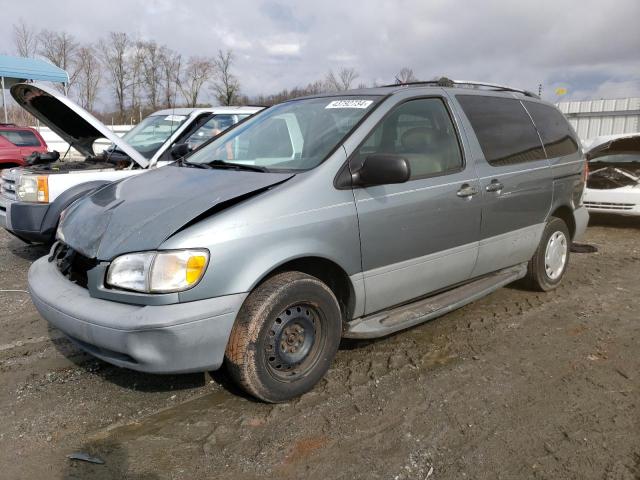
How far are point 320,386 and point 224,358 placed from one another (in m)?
0.70

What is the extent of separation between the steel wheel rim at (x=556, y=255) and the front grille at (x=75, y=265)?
12.9ft

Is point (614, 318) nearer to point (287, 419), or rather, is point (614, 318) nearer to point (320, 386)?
point (320, 386)

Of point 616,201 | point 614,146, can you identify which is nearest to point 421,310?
point 616,201

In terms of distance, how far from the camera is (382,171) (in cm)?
303

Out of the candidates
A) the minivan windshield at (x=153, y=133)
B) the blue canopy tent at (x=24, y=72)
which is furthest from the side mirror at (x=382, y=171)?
the blue canopy tent at (x=24, y=72)

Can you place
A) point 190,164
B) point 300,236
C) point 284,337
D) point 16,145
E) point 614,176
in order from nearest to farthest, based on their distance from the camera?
point 300,236 → point 284,337 → point 190,164 → point 614,176 → point 16,145

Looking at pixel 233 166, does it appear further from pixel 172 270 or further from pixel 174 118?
pixel 174 118

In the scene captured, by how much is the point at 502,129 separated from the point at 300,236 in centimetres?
230

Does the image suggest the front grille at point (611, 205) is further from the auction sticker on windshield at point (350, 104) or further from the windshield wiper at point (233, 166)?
the windshield wiper at point (233, 166)

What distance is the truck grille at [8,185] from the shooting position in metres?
5.88

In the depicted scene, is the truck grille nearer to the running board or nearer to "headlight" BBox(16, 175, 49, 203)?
"headlight" BBox(16, 175, 49, 203)

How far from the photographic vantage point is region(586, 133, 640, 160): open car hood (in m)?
9.08

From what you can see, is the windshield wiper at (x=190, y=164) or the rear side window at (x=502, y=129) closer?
the windshield wiper at (x=190, y=164)

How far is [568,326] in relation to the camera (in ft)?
13.8
